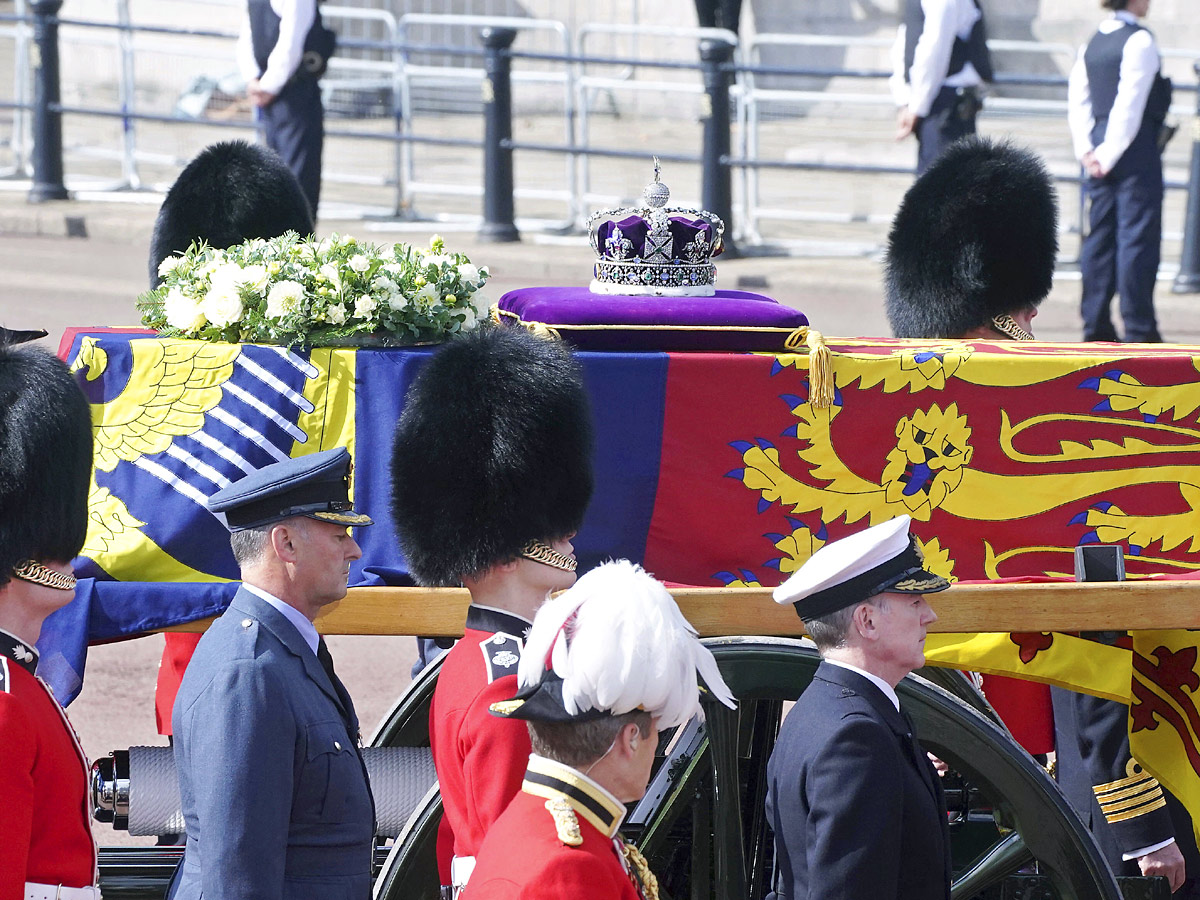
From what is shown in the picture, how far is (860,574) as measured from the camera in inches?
120

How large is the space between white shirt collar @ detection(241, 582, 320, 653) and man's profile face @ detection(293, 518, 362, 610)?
0.11 ft

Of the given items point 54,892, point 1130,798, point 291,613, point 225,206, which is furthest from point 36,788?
point 225,206

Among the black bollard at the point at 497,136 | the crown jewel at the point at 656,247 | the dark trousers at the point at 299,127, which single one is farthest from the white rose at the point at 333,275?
the black bollard at the point at 497,136

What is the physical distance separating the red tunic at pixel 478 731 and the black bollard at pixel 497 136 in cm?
903

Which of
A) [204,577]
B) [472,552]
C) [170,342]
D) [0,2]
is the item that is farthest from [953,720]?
[0,2]

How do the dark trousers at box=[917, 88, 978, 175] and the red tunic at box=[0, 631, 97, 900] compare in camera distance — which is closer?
the red tunic at box=[0, 631, 97, 900]

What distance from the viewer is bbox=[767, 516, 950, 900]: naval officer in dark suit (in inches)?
114

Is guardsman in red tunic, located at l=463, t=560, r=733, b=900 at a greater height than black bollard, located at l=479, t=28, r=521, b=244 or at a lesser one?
lesser

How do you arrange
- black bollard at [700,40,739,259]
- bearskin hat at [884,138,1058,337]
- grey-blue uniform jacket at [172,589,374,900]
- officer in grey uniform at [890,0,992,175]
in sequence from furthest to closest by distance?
black bollard at [700,40,739,259] → officer in grey uniform at [890,0,992,175] → bearskin hat at [884,138,1058,337] → grey-blue uniform jacket at [172,589,374,900]

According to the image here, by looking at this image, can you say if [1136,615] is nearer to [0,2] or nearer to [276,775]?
[276,775]

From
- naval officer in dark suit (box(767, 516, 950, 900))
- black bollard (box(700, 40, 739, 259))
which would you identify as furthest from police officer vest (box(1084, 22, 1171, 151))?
naval officer in dark suit (box(767, 516, 950, 900))

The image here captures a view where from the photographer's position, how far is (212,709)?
116 inches

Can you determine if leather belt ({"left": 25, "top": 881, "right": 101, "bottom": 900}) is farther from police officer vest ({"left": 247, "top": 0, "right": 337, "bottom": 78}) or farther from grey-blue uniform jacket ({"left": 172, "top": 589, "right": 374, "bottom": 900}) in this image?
police officer vest ({"left": 247, "top": 0, "right": 337, "bottom": 78})

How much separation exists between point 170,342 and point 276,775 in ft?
4.28
